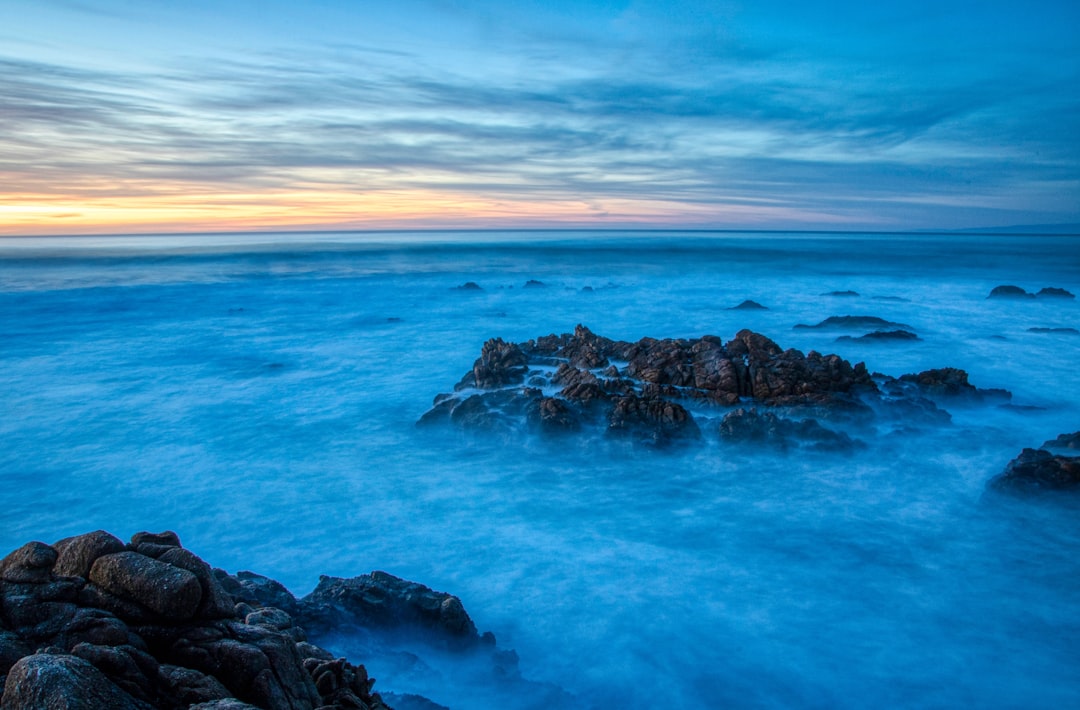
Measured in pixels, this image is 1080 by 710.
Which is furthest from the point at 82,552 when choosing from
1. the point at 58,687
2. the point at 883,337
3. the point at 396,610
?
the point at 883,337

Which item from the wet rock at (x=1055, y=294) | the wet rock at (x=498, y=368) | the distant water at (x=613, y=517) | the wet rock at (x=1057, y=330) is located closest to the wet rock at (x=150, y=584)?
the distant water at (x=613, y=517)

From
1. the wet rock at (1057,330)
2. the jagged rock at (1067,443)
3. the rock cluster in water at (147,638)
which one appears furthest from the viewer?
the wet rock at (1057,330)

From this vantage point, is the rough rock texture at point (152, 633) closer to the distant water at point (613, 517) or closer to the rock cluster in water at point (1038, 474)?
the distant water at point (613, 517)

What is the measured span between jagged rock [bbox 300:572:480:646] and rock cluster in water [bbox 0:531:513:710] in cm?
226

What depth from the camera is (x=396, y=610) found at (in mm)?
7367

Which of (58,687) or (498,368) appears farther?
(498,368)

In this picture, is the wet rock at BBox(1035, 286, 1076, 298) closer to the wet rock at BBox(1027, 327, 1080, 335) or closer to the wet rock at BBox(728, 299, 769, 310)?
the wet rock at BBox(1027, 327, 1080, 335)

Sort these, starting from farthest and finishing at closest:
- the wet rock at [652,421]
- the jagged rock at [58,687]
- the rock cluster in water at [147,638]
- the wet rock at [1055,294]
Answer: the wet rock at [1055,294] → the wet rock at [652,421] → the rock cluster in water at [147,638] → the jagged rock at [58,687]

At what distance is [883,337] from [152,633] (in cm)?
2335

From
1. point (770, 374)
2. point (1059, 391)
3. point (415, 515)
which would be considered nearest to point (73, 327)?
point (415, 515)

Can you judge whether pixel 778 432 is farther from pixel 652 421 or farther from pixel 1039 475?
pixel 1039 475

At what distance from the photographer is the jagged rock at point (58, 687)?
3.05m

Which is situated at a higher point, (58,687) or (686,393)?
(58,687)

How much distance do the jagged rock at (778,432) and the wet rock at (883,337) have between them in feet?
34.4
